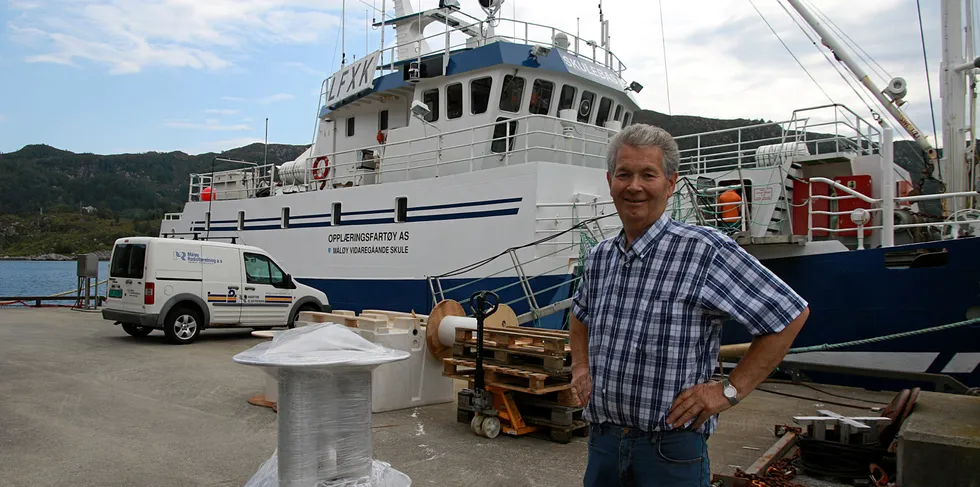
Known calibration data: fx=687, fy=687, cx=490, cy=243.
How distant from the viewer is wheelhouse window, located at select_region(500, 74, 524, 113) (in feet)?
43.9

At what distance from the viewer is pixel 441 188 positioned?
41.3 feet

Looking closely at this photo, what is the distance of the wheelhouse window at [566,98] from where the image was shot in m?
14.0

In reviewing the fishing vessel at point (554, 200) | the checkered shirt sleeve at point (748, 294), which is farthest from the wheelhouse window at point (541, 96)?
the checkered shirt sleeve at point (748, 294)

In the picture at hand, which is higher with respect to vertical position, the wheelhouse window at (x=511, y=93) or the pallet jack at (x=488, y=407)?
the wheelhouse window at (x=511, y=93)

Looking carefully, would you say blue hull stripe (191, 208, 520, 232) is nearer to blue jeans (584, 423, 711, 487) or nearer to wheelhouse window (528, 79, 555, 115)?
wheelhouse window (528, 79, 555, 115)

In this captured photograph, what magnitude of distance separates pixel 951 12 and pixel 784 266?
4.42 metres

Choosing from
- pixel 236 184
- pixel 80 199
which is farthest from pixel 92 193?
pixel 236 184

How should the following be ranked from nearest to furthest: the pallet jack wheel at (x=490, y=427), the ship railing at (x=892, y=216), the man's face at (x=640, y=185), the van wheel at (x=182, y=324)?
the man's face at (x=640, y=185) < the pallet jack wheel at (x=490, y=427) < the ship railing at (x=892, y=216) < the van wheel at (x=182, y=324)

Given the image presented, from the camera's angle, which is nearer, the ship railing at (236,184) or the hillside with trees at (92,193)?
the ship railing at (236,184)

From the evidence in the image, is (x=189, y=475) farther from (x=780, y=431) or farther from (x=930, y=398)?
(x=930, y=398)

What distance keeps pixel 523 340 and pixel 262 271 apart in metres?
7.82

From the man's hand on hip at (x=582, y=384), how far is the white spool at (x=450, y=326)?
3.96 metres

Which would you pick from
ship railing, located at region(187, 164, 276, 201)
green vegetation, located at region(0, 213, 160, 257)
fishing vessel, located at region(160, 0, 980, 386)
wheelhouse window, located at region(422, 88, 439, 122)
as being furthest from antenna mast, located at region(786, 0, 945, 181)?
green vegetation, located at region(0, 213, 160, 257)

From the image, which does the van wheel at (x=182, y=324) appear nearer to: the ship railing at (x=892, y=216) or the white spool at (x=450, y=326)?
the white spool at (x=450, y=326)
